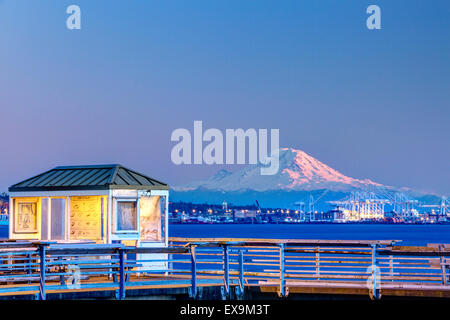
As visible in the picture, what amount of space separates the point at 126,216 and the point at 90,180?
149 cm

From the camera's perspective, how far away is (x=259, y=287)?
62.5ft

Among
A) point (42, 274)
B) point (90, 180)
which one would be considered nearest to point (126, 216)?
point (90, 180)

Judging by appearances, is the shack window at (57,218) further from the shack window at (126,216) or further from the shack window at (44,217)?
the shack window at (126,216)

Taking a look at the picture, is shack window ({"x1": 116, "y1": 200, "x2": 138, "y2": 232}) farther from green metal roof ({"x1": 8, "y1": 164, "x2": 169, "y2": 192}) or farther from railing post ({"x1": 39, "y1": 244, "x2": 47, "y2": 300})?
railing post ({"x1": 39, "y1": 244, "x2": 47, "y2": 300})

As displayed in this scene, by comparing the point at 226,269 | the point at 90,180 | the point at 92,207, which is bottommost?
the point at 226,269

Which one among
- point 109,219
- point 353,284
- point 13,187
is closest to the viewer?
point 353,284

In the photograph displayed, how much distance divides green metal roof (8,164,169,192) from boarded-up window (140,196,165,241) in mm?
488

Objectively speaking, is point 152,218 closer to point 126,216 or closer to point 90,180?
point 126,216

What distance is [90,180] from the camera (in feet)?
77.8

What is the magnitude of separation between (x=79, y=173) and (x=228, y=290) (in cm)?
817

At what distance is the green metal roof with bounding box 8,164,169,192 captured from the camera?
2336 cm
